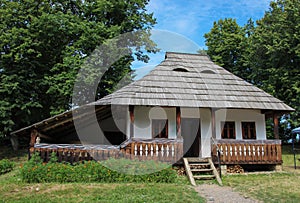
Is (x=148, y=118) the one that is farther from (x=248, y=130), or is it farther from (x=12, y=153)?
(x=12, y=153)

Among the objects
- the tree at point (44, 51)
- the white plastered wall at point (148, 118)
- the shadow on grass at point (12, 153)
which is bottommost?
the shadow on grass at point (12, 153)

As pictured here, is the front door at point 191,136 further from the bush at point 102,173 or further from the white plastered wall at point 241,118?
the bush at point 102,173

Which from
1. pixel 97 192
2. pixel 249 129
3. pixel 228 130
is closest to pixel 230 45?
pixel 249 129

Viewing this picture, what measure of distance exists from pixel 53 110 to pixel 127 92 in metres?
8.54

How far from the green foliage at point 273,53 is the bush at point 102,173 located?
41.1 feet

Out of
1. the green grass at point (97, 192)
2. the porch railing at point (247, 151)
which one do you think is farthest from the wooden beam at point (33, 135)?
the porch railing at point (247, 151)

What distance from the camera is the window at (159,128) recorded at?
40.3 ft

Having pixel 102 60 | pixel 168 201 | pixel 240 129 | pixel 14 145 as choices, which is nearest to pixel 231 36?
pixel 102 60

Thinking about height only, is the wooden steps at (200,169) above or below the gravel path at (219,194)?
above

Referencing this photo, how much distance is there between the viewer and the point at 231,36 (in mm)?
25156

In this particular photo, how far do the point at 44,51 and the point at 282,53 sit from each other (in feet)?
52.4

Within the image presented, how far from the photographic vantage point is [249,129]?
517 inches

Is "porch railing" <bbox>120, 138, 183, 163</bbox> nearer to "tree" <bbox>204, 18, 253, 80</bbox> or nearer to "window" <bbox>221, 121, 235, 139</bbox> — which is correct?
"window" <bbox>221, 121, 235, 139</bbox>

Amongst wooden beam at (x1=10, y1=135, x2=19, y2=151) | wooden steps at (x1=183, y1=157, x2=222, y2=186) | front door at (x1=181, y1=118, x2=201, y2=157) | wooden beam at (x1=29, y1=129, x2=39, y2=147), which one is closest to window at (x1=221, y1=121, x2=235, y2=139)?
front door at (x1=181, y1=118, x2=201, y2=157)
